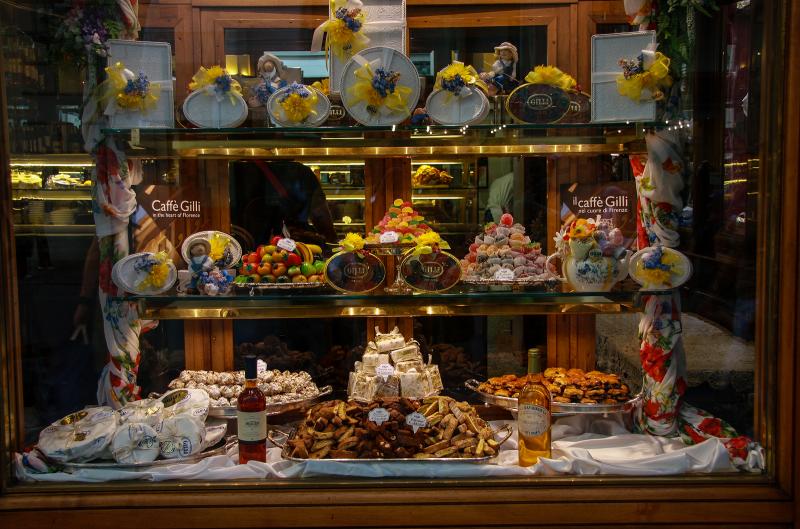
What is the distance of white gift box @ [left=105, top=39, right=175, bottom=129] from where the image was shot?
9.35ft

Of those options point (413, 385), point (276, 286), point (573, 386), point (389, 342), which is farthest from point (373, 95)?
point (573, 386)

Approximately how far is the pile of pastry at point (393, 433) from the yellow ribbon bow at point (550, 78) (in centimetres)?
128

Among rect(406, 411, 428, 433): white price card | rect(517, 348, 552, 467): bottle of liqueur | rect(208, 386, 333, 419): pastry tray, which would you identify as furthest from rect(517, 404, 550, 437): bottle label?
rect(208, 386, 333, 419): pastry tray

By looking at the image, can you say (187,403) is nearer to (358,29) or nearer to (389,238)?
(389,238)

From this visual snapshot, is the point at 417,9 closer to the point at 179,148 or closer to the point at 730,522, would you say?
the point at 179,148

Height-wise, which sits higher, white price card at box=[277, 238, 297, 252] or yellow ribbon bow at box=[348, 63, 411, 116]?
yellow ribbon bow at box=[348, 63, 411, 116]

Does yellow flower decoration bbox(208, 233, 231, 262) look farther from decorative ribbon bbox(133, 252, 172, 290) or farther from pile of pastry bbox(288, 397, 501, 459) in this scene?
pile of pastry bbox(288, 397, 501, 459)

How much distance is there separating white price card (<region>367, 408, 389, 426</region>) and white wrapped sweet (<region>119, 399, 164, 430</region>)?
0.76 meters

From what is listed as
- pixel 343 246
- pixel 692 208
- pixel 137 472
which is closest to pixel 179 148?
pixel 343 246

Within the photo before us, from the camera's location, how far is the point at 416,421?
9.04 ft

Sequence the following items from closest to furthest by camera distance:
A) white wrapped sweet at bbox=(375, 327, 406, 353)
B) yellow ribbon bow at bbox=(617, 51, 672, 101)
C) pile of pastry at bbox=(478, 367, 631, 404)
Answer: yellow ribbon bow at bbox=(617, 51, 672, 101) → pile of pastry at bbox=(478, 367, 631, 404) → white wrapped sweet at bbox=(375, 327, 406, 353)

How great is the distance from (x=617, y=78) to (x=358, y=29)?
999 mm

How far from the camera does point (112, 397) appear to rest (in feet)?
9.89

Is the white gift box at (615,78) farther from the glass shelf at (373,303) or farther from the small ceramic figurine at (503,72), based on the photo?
the glass shelf at (373,303)
